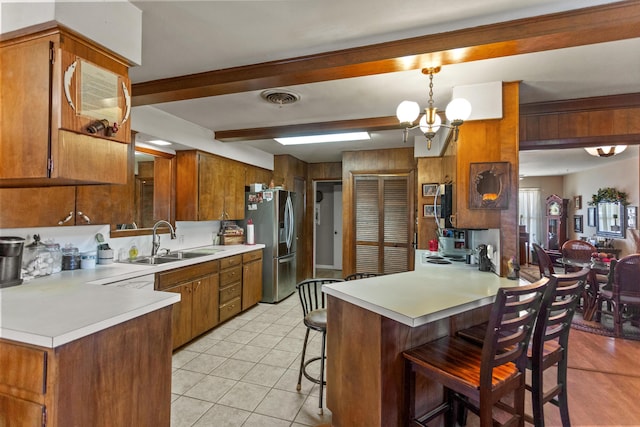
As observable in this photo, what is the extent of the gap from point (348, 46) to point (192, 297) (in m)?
2.79

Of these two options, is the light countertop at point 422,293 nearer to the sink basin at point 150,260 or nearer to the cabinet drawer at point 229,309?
the sink basin at point 150,260

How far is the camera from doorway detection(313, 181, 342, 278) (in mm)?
7548

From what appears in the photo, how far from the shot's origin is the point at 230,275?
13.3 feet

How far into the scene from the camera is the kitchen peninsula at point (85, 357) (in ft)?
4.06

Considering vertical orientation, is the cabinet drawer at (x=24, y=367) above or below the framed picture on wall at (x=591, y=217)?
below

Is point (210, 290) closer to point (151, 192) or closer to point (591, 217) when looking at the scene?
point (151, 192)

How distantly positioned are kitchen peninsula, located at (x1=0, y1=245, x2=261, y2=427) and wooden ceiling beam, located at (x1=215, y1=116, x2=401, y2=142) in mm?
2646

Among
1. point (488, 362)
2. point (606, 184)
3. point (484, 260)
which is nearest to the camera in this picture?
point (488, 362)

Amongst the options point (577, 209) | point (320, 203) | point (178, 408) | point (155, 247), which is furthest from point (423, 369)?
point (577, 209)

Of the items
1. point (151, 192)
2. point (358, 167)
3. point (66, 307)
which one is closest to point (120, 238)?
point (151, 192)

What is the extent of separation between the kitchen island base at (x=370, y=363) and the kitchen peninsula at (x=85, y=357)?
98 cm

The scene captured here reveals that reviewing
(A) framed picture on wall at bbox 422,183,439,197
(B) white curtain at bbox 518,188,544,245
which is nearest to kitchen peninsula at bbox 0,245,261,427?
(A) framed picture on wall at bbox 422,183,439,197

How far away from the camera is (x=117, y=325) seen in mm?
1452

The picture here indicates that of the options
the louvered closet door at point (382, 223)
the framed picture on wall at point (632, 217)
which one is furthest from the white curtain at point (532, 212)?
the louvered closet door at point (382, 223)
